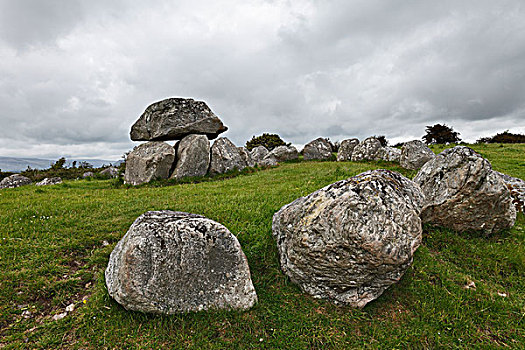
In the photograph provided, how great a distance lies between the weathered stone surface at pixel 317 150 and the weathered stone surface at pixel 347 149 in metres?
1.55

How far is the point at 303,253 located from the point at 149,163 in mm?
13055

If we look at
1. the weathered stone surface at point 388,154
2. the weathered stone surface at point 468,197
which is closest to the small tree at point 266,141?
the weathered stone surface at point 388,154

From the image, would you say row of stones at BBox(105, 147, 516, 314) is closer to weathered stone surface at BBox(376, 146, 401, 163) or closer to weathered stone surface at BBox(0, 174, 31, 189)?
weathered stone surface at BBox(376, 146, 401, 163)

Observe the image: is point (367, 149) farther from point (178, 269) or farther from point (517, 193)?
point (178, 269)

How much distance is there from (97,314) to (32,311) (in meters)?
1.28

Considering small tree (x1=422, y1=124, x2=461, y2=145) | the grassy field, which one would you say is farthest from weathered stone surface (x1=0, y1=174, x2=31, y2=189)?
small tree (x1=422, y1=124, x2=461, y2=145)

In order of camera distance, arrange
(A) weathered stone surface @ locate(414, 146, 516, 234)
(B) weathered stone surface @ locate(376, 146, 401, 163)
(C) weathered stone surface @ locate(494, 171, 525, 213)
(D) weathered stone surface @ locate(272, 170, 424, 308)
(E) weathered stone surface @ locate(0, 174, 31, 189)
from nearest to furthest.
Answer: (D) weathered stone surface @ locate(272, 170, 424, 308) < (A) weathered stone surface @ locate(414, 146, 516, 234) < (C) weathered stone surface @ locate(494, 171, 525, 213) < (B) weathered stone surface @ locate(376, 146, 401, 163) < (E) weathered stone surface @ locate(0, 174, 31, 189)

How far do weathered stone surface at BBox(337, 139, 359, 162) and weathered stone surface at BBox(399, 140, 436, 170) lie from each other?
276 inches

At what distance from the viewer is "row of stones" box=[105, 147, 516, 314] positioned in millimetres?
4820

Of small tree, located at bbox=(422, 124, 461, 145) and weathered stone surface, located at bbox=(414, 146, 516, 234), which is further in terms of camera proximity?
small tree, located at bbox=(422, 124, 461, 145)

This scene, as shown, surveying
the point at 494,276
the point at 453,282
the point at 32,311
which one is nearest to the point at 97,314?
the point at 32,311

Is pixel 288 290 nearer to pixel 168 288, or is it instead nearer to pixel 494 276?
pixel 168 288

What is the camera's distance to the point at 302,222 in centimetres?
542

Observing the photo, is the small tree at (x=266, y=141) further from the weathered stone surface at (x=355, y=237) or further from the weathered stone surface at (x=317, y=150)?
the weathered stone surface at (x=355, y=237)
